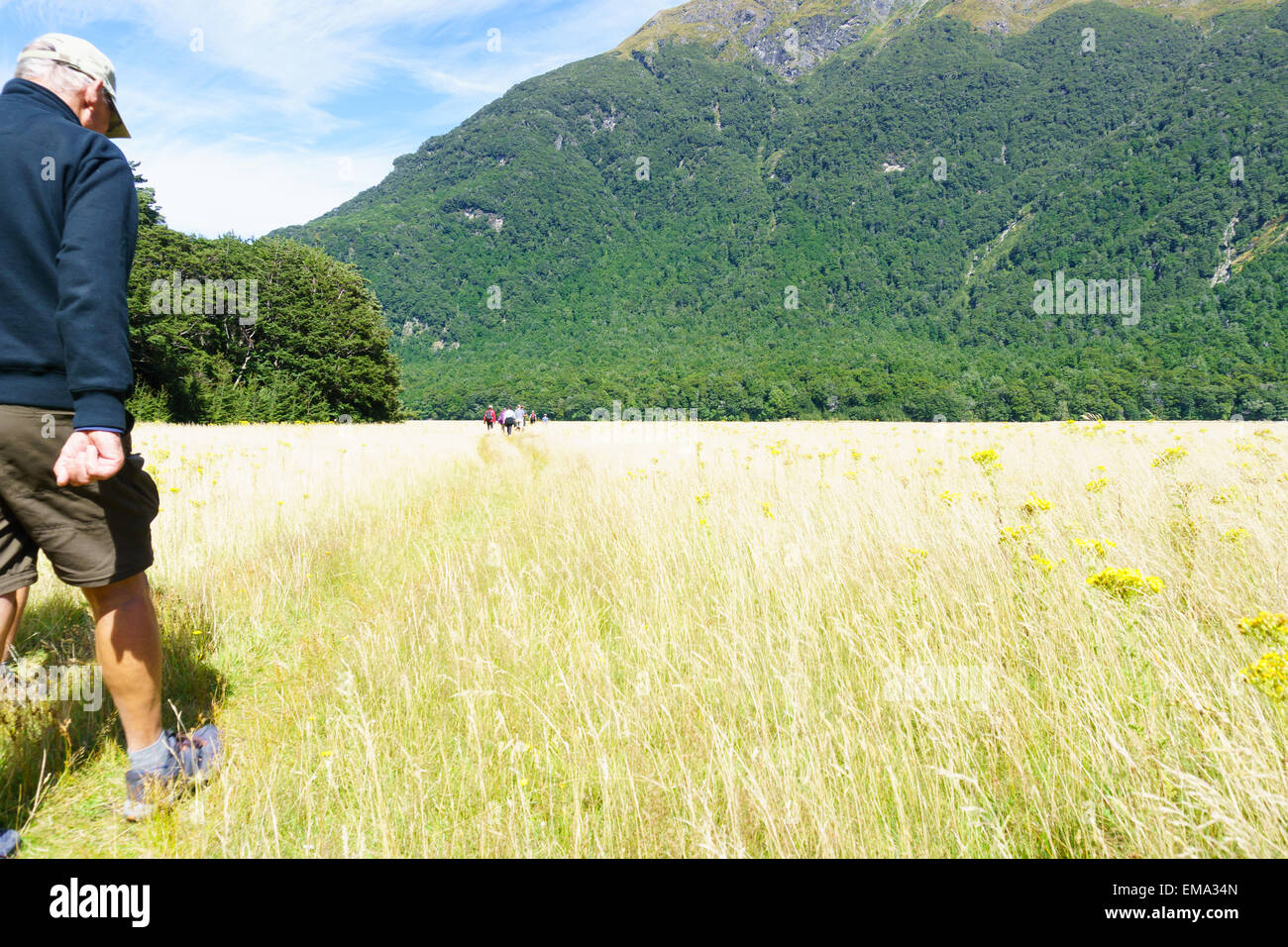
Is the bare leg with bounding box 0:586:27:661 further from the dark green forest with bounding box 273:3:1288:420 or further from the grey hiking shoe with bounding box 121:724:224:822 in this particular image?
the dark green forest with bounding box 273:3:1288:420

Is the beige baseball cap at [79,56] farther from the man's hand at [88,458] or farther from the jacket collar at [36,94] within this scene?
the man's hand at [88,458]

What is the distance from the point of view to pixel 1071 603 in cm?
244

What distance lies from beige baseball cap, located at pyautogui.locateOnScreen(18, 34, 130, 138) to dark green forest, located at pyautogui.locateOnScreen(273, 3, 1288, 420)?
64.7m

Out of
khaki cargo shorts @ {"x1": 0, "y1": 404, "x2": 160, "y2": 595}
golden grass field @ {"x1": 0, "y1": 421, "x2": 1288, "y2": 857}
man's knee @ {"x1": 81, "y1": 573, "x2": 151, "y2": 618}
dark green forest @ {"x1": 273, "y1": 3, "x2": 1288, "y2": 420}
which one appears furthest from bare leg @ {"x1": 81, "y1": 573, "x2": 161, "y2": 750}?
dark green forest @ {"x1": 273, "y1": 3, "x2": 1288, "y2": 420}

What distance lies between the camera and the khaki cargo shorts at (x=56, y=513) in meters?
1.65

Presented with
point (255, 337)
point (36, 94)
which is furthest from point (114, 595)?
point (255, 337)

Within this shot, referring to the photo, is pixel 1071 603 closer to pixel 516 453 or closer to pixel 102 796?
pixel 102 796

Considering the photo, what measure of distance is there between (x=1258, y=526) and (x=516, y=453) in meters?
12.9

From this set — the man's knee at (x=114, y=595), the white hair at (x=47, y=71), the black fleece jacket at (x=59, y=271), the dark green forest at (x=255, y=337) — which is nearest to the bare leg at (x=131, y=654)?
the man's knee at (x=114, y=595)

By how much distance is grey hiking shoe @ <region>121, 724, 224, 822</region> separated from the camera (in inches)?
71.4

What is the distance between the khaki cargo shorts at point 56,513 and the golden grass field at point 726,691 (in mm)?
710

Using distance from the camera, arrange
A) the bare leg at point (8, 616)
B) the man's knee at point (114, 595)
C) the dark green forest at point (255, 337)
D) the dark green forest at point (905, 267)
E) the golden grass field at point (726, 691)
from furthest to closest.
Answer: the dark green forest at point (905, 267)
the dark green forest at point (255, 337)
the man's knee at point (114, 595)
the bare leg at point (8, 616)
the golden grass field at point (726, 691)

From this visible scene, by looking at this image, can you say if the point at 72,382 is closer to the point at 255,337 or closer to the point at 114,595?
the point at 114,595

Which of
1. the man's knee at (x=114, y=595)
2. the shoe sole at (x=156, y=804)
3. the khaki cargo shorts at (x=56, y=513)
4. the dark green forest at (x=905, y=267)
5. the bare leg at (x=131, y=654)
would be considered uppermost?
the dark green forest at (x=905, y=267)
